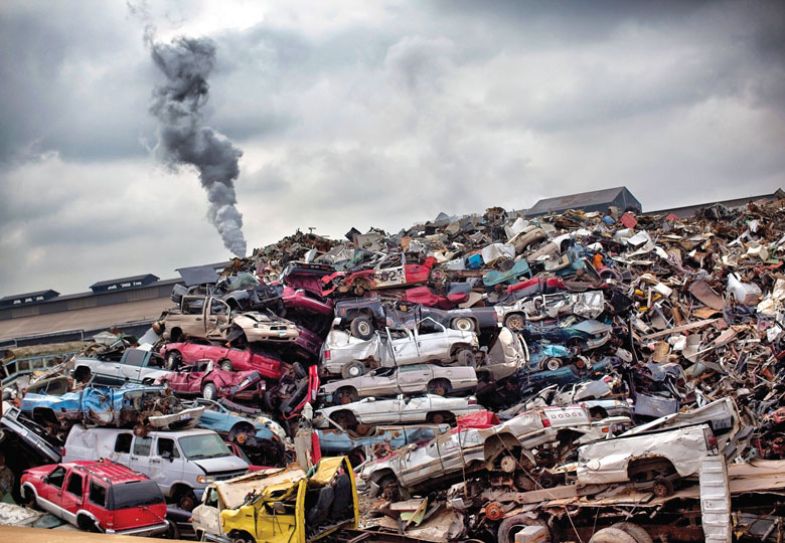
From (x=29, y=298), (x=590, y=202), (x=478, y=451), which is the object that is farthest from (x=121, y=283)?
(x=478, y=451)

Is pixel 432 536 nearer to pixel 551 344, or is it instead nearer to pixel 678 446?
pixel 678 446

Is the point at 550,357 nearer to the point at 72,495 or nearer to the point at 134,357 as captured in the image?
the point at 134,357

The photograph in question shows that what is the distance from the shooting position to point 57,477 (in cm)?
1179

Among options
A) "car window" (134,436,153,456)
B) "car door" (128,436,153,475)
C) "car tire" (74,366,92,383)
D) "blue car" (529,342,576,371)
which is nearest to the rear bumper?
"car door" (128,436,153,475)

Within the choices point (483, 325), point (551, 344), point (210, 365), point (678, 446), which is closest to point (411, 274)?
point (483, 325)

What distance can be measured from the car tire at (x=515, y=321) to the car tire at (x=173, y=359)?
9.28 meters

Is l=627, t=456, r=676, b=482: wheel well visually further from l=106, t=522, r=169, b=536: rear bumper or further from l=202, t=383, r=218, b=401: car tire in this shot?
l=202, t=383, r=218, b=401: car tire

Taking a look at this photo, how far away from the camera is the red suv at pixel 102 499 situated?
10.8 meters

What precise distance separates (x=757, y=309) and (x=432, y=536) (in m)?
15.4

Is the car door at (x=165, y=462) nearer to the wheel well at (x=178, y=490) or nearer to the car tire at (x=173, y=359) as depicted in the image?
the wheel well at (x=178, y=490)

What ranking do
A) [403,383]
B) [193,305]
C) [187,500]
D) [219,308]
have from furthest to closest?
1. [193,305]
2. [219,308]
3. [403,383]
4. [187,500]

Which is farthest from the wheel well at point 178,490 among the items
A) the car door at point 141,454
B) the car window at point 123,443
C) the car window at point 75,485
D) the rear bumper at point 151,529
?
the car window at point 75,485

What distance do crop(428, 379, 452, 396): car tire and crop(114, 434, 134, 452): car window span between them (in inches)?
281

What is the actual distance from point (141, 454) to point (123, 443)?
608 mm
